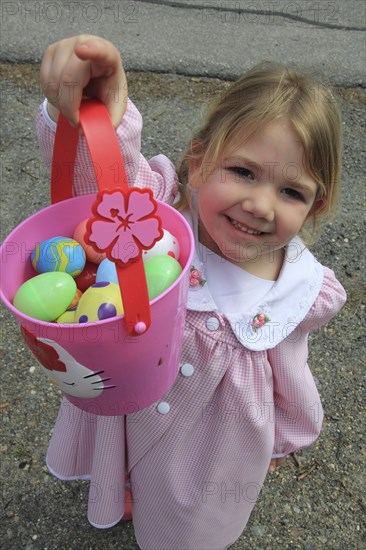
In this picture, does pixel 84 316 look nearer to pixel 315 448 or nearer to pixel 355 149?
pixel 315 448

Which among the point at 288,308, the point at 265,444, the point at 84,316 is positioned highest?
the point at 84,316

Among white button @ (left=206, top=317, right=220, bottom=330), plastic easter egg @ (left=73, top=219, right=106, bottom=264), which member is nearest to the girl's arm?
plastic easter egg @ (left=73, top=219, right=106, bottom=264)

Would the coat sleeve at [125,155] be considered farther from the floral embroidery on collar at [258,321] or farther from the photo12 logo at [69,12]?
the photo12 logo at [69,12]

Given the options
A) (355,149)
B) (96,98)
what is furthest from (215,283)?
(355,149)

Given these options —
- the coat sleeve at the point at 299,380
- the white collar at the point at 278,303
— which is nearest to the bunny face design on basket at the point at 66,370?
the white collar at the point at 278,303

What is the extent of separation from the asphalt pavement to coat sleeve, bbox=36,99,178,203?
0.51 m

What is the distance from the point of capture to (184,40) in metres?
3.95

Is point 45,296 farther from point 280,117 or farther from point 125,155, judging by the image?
point 280,117

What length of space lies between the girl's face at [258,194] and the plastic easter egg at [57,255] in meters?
0.29

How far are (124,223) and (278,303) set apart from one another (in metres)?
0.58

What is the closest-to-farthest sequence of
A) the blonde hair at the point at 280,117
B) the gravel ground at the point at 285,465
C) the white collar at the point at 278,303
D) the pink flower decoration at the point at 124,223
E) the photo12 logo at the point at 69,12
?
the pink flower decoration at the point at 124,223
the blonde hair at the point at 280,117
the white collar at the point at 278,303
the gravel ground at the point at 285,465
the photo12 logo at the point at 69,12

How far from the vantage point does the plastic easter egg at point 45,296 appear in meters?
A: 0.96

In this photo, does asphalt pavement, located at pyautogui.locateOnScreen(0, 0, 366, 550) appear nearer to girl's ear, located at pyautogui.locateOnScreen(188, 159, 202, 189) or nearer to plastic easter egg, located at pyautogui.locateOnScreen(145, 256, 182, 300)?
girl's ear, located at pyautogui.locateOnScreen(188, 159, 202, 189)

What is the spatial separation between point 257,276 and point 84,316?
1.62ft
